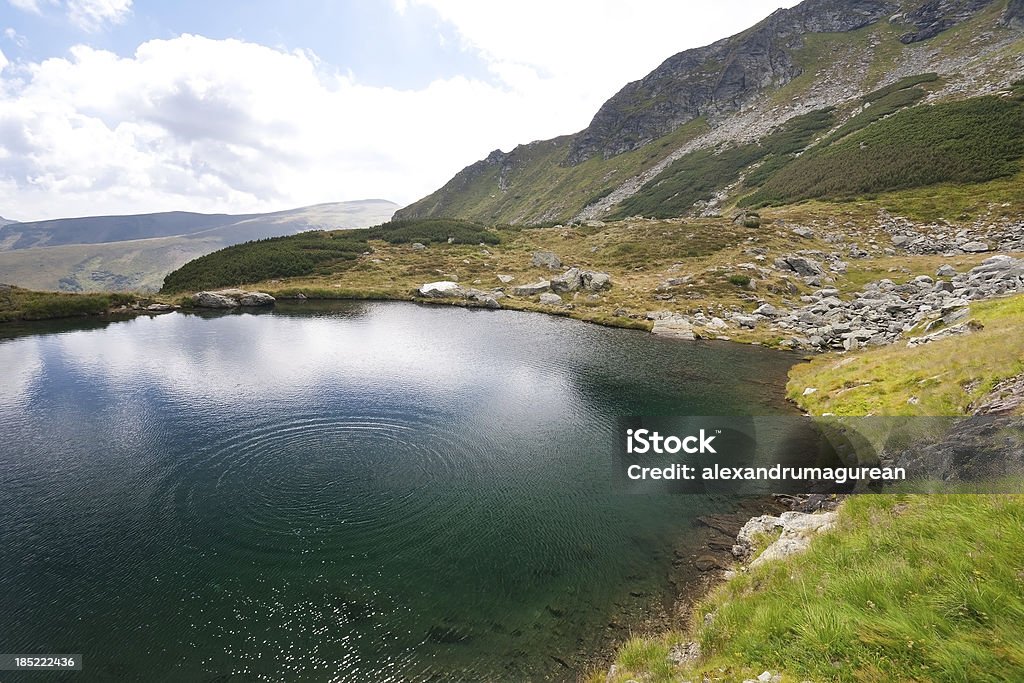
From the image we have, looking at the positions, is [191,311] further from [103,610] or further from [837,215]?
[837,215]

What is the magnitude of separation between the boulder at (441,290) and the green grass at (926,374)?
52.5 m

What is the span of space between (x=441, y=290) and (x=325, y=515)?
5970cm

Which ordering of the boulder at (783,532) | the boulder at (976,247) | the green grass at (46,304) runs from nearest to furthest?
the boulder at (783,532)
the green grass at (46,304)
the boulder at (976,247)

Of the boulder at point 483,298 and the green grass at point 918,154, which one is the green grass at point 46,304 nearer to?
the boulder at point 483,298

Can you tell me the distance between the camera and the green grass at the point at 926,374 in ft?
60.0

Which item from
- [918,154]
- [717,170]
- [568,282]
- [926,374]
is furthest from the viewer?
[717,170]

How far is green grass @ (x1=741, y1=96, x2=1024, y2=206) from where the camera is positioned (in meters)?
86.3

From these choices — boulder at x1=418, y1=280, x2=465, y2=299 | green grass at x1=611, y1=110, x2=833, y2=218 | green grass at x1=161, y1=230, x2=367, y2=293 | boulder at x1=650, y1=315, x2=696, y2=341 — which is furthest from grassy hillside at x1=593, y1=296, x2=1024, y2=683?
green grass at x1=611, y1=110, x2=833, y2=218

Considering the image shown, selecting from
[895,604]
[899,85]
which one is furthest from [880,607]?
[899,85]

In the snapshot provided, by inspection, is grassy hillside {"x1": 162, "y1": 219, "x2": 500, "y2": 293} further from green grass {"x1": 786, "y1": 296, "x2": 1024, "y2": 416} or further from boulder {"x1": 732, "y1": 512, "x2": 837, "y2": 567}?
boulder {"x1": 732, "y1": 512, "x2": 837, "y2": 567}

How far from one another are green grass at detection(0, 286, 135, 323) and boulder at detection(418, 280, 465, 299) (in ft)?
147

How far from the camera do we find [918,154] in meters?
95.2

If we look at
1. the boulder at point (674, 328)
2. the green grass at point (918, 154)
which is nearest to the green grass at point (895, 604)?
the boulder at point (674, 328)

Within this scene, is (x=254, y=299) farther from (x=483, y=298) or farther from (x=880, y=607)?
(x=880, y=607)
